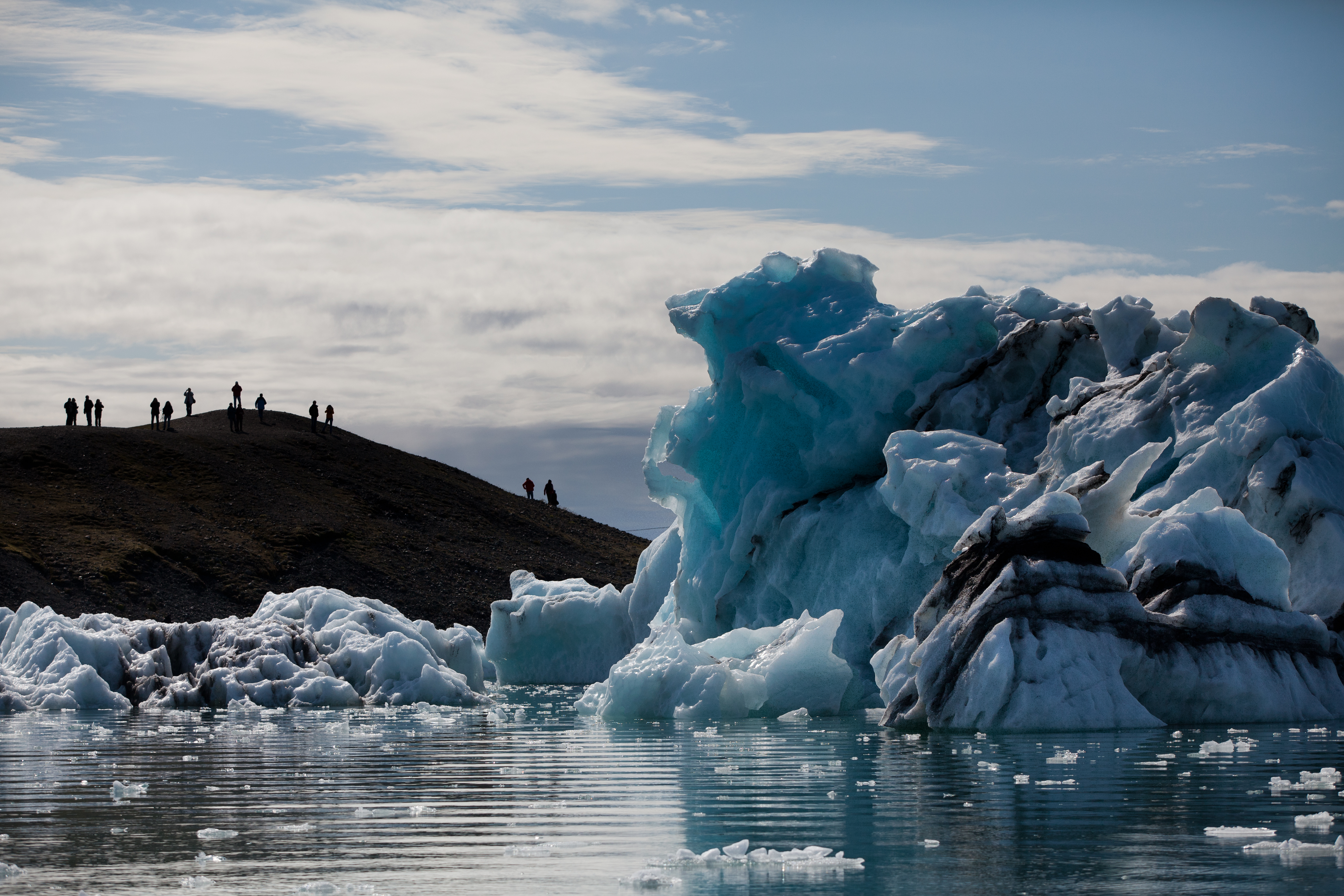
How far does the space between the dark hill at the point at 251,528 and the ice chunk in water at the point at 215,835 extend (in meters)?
38.3

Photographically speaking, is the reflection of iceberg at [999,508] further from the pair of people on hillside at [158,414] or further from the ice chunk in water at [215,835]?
the pair of people on hillside at [158,414]

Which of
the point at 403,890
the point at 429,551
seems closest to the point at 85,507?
the point at 429,551

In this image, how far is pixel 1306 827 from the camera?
7.04 meters

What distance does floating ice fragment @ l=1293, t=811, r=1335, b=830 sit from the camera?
23.2 ft

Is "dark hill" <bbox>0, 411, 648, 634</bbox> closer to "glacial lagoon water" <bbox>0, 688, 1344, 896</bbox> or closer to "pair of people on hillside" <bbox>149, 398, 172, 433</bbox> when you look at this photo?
"pair of people on hillside" <bbox>149, 398, 172, 433</bbox>

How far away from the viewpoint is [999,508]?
15.0 meters

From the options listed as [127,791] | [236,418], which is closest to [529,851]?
[127,791]

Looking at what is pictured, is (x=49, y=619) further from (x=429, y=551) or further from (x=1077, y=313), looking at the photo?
(x=429, y=551)

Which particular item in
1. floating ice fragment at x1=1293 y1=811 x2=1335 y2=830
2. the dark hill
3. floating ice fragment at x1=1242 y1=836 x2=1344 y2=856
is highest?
floating ice fragment at x1=1242 y1=836 x2=1344 y2=856

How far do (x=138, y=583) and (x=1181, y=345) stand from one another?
121 ft

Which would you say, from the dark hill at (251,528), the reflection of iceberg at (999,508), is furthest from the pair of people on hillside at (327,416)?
the reflection of iceberg at (999,508)

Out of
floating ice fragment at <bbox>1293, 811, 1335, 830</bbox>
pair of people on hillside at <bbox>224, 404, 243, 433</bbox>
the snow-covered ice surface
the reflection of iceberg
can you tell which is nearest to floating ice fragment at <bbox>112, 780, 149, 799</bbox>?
floating ice fragment at <bbox>1293, 811, 1335, 830</bbox>

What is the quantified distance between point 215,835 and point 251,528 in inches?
1910

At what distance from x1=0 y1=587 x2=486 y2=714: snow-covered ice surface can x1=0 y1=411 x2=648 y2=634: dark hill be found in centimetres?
2155
